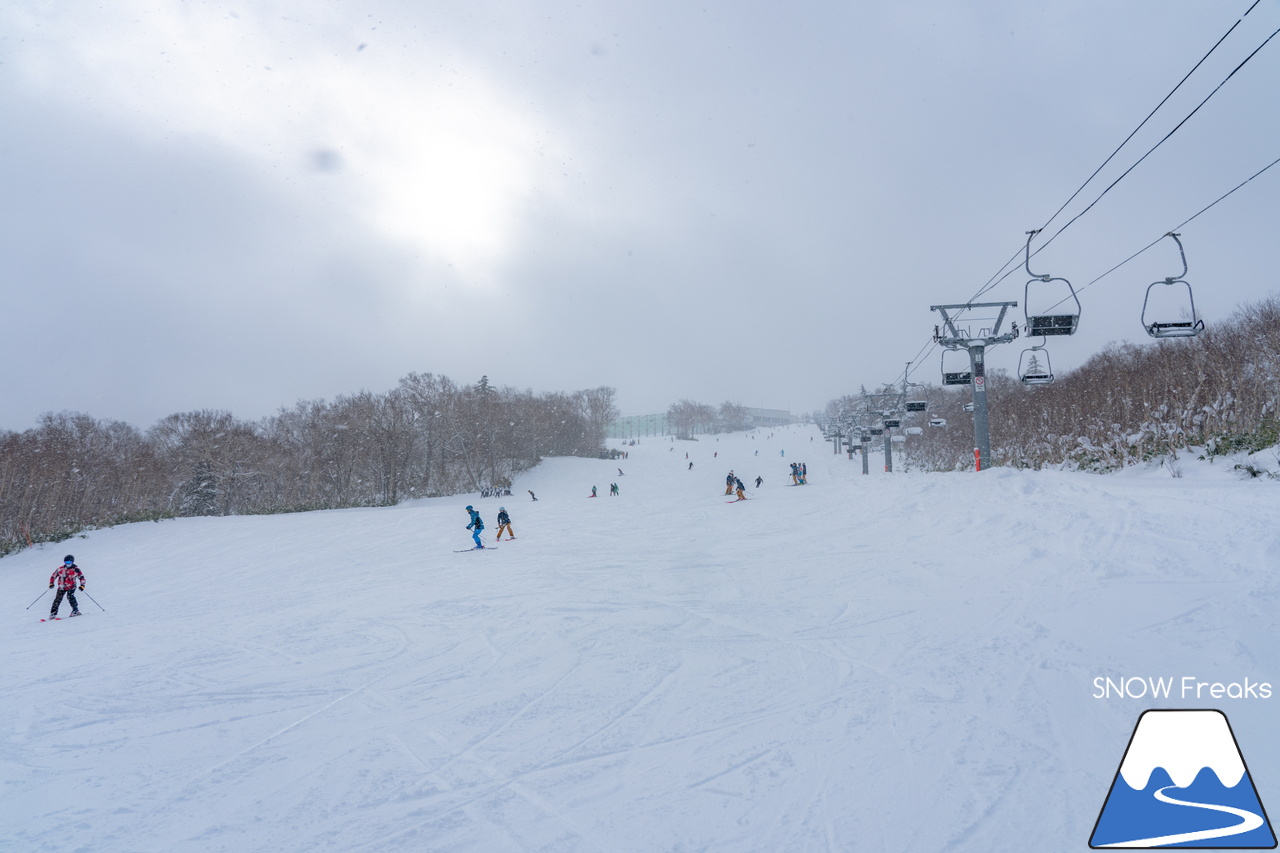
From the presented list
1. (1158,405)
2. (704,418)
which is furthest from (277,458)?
(704,418)

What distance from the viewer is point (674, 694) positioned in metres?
5.74

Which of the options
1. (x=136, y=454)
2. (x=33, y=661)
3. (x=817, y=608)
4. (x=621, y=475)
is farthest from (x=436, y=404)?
(x=817, y=608)

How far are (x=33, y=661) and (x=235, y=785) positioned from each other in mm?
8227

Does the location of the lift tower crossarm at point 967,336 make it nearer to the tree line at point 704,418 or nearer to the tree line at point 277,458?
the tree line at point 277,458

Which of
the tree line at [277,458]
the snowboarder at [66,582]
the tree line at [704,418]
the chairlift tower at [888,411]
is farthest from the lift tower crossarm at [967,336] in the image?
the tree line at [704,418]

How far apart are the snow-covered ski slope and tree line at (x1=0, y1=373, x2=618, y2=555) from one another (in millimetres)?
34853

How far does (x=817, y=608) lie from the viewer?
27.9 feet

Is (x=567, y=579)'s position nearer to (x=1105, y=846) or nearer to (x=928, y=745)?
(x=928, y=745)

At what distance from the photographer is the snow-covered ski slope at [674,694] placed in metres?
3.84

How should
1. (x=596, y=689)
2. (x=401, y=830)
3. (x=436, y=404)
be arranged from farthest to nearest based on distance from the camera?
(x=436, y=404)
(x=596, y=689)
(x=401, y=830)

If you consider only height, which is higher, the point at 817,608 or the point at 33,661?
the point at 817,608

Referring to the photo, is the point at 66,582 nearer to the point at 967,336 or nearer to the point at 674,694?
the point at 674,694

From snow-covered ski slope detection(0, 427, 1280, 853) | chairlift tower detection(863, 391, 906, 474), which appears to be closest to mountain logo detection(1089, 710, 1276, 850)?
snow-covered ski slope detection(0, 427, 1280, 853)
